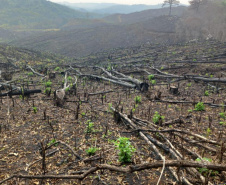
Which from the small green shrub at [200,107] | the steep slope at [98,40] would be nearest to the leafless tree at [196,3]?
the steep slope at [98,40]

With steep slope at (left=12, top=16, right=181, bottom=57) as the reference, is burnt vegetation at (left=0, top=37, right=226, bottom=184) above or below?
below

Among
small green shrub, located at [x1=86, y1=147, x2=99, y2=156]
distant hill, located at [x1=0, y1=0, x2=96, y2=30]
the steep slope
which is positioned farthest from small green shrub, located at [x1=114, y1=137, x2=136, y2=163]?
distant hill, located at [x1=0, y1=0, x2=96, y2=30]

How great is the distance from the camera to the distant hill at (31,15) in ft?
254

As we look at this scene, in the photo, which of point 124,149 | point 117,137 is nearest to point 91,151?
point 124,149

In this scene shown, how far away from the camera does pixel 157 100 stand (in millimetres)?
10172

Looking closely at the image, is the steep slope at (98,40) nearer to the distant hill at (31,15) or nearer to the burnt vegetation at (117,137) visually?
the burnt vegetation at (117,137)

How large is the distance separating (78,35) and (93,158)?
157 feet

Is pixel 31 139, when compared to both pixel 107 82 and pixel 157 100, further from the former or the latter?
pixel 107 82

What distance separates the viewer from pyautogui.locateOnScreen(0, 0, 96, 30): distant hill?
3054 inches

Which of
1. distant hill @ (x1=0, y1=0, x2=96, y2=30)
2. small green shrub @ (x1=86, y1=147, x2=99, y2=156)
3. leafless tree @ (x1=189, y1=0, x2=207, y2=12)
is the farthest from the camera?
distant hill @ (x1=0, y1=0, x2=96, y2=30)

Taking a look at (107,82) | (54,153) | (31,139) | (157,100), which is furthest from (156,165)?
(107,82)

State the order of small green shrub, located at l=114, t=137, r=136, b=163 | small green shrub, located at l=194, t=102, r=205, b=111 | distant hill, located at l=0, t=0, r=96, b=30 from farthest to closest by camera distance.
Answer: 1. distant hill, located at l=0, t=0, r=96, b=30
2. small green shrub, located at l=194, t=102, r=205, b=111
3. small green shrub, located at l=114, t=137, r=136, b=163

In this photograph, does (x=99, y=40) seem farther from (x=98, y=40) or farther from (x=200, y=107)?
(x=200, y=107)

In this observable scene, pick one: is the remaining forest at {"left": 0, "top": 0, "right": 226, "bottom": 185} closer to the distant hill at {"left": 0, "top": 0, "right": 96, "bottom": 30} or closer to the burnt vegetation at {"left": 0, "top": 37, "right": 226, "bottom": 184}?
the burnt vegetation at {"left": 0, "top": 37, "right": 226, "bottom": 184}
